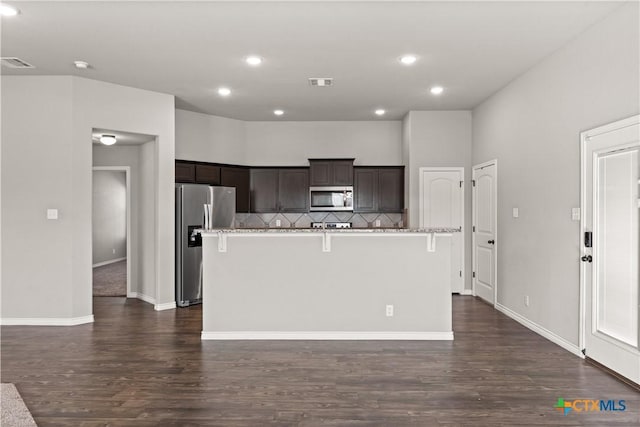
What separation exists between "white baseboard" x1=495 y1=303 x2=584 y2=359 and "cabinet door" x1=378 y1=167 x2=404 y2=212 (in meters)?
2.48

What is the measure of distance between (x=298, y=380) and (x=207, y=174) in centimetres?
437

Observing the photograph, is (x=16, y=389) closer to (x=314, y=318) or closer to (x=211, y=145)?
(x=314, y=318)

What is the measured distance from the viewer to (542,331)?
4633 millimetres

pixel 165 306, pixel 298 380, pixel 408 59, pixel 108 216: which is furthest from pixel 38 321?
pixel 108 216

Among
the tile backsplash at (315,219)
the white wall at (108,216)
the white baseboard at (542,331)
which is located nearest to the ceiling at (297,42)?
the tile backsplash at (315,219)

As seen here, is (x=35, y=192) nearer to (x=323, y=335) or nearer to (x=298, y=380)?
(x=323, y=335)

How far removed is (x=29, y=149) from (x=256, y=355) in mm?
3765

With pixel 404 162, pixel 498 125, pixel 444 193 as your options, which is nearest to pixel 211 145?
pixel 404 162

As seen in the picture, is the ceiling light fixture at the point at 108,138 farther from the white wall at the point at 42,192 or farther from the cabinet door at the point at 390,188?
the cabinet door at the point at 390,188

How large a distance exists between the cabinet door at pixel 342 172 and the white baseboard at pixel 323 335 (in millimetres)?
3507

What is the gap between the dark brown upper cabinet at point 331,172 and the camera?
24.7ft

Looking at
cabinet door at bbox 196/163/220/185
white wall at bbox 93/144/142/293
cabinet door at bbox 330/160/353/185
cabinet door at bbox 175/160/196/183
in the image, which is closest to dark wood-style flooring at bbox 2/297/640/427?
white wall at bbox 93/144/142/293

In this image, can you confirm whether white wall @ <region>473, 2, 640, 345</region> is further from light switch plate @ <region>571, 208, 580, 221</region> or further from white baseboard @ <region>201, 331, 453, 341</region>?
white baseboard @ <region>201, 331, 453, 341</region>

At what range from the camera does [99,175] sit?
10867mm
